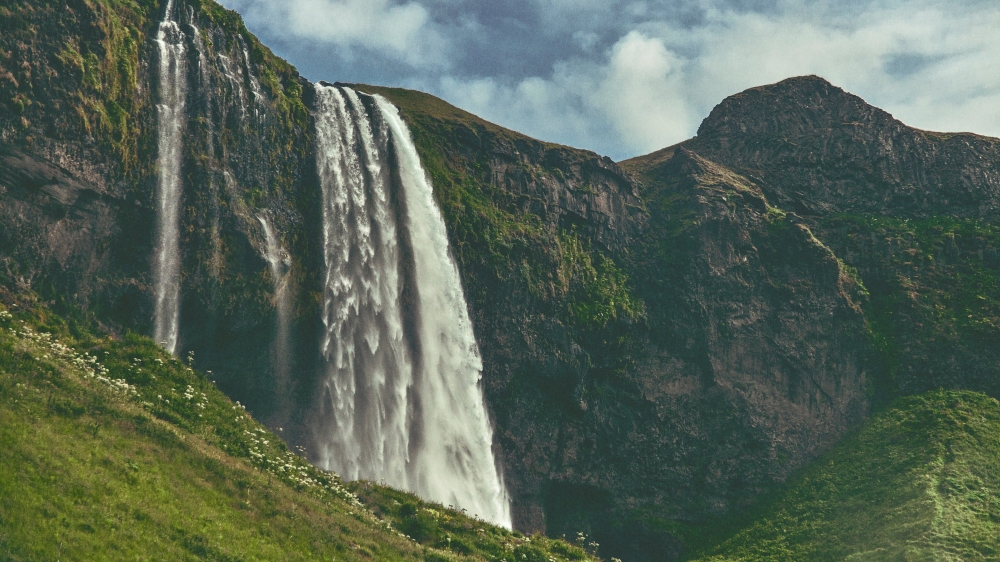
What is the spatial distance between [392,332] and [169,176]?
15576 millimetres

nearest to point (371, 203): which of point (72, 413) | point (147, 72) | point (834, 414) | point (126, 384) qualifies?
point (147, 72)

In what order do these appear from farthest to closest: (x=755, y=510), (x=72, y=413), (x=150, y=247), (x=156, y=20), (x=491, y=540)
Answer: (x=755, y=510)
(x=156, y=20)
(x=150, y=247)
(x=491, y=540)
(x=72, y=413)

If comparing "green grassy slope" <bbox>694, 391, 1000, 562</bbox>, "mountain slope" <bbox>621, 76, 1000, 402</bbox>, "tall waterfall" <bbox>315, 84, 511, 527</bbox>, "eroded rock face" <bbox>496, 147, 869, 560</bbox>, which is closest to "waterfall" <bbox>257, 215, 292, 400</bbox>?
"tall waterfall" <bbox>315, 84, 511, 527</bbox>

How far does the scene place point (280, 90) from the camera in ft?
171

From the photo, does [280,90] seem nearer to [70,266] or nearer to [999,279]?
[70,266]

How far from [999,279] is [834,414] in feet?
64.4

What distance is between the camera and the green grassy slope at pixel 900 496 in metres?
46.5

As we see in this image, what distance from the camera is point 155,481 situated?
2489cm

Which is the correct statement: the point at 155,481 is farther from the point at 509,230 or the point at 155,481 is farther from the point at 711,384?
the point at 711,384

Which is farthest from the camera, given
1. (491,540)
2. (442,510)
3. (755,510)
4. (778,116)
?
(778,116)

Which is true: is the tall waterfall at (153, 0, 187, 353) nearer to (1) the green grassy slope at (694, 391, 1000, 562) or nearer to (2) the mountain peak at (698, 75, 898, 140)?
(1) the green grassy slope at (694, 391, 1000, 562)

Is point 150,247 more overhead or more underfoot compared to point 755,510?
more overhead

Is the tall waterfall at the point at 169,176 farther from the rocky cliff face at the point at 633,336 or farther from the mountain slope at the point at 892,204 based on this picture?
the mountain slope at the point at 892,204

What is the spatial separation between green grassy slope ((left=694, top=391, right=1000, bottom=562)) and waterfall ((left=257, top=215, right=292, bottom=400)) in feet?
94.2
